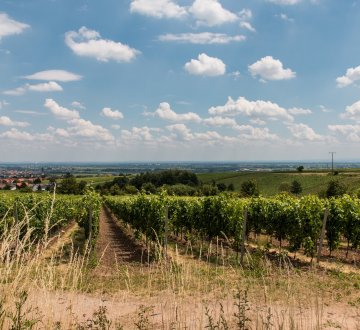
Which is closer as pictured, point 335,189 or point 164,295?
point 164,295

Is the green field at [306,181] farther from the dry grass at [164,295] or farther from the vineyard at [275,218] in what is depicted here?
the dry grass at [164,295]

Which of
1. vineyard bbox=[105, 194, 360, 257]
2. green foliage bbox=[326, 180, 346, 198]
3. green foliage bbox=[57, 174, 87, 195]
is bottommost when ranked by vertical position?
green foliage bbox=[57, 174, 87, 195]

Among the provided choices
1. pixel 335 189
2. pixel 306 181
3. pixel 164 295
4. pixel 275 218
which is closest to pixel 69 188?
pixel 335 189

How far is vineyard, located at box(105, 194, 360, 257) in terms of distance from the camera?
13.5 metres

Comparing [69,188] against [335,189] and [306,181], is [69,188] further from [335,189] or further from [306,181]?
[306,181]

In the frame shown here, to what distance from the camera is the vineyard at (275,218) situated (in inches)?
533

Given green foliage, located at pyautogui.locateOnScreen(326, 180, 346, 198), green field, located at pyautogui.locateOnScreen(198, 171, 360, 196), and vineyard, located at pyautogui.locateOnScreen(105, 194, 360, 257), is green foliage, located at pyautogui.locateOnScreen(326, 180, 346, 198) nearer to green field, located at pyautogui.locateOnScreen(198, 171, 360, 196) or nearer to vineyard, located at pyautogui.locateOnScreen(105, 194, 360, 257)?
green field, located at pyautogui.locateOnScreen(198, 171, 360, 196)

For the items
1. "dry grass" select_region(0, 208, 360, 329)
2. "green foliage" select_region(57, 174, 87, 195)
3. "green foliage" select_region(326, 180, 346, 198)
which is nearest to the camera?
"dry grass" select_region(0, 208, 360, 329)

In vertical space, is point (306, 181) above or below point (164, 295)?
below

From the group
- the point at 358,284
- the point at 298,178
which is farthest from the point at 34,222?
the point at 298,178

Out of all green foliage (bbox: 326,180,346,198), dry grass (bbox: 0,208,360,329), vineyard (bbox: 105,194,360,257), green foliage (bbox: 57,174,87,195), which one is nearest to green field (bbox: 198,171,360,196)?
green foliage (bbox: 326,180,346,198)

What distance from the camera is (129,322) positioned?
6566mm

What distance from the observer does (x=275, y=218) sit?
50.5 feet

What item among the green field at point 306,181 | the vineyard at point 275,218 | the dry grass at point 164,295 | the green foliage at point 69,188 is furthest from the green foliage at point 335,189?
the green foliage at point 69,188
